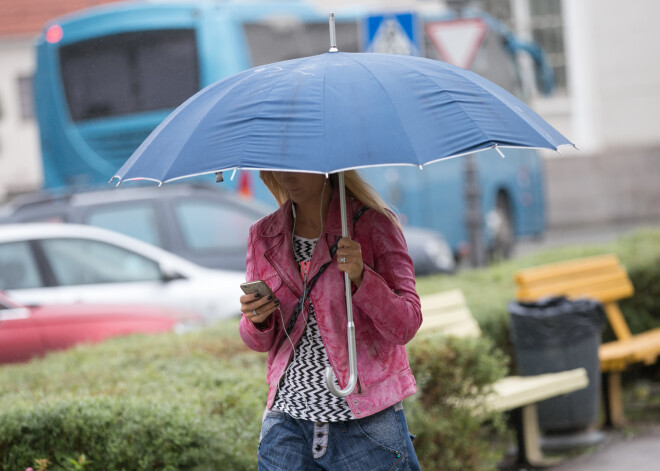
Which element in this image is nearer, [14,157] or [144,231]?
[144,231]

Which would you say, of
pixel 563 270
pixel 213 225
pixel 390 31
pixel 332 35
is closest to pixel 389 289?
pixel 332 35

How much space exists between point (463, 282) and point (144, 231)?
3351 millimetres

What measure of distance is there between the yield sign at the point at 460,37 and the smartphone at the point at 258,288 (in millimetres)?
7384

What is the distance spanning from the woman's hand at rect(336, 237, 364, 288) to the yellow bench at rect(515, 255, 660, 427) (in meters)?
4.16

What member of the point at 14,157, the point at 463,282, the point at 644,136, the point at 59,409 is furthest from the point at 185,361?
the point at 14,157

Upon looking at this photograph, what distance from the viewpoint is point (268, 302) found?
3158mm

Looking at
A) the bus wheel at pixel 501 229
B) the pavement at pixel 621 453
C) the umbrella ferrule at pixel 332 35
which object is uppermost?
the umbrella ferrule at pixel 332 35

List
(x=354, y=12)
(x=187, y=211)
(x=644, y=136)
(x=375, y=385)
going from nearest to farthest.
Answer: (x=375, y=385) < (x=187, y=211) < (x=354, y=12) < (x=644, y=136)

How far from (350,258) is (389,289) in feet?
0.50

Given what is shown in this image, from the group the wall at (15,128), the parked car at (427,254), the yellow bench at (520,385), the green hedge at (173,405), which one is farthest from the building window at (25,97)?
the yellow bench at (520,385)

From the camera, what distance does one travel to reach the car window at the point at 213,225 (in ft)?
32.8

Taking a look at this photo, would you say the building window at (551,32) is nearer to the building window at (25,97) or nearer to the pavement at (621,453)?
the building window at (25,97)

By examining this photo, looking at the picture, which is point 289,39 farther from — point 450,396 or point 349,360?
point 349,360

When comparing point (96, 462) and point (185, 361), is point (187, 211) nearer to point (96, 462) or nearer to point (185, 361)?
point (185, 361)
